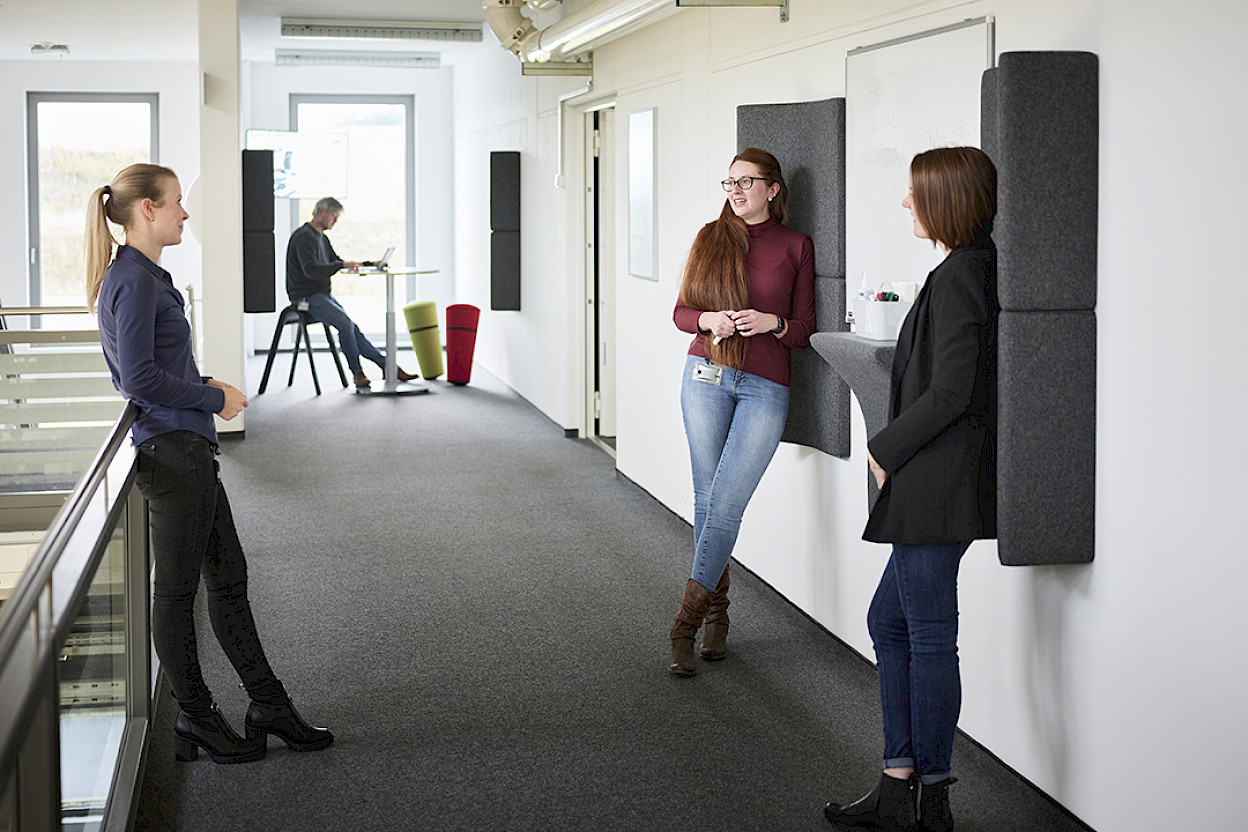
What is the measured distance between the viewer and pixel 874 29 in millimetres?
3746

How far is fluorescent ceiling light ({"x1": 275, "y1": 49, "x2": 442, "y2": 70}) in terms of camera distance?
1176cm

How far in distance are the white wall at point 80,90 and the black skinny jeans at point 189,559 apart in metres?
9.81

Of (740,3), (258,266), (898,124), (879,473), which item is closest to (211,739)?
(879,473)

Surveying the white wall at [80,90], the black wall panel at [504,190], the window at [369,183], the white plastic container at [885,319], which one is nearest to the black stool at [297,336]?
the black wall panel at [504,190]

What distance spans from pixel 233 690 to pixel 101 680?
128 cm

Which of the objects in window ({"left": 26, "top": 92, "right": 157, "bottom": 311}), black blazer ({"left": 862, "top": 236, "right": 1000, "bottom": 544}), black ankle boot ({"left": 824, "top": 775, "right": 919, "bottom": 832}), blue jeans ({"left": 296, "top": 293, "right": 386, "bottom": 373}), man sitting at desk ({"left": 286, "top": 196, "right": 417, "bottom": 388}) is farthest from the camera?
window ({"left": 26, "top": 92, "right": 157, "bottom": 311})

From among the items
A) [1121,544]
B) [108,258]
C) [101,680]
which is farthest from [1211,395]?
[108,258]

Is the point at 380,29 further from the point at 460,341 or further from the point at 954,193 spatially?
the point at 954,193

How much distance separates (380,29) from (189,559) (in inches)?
299

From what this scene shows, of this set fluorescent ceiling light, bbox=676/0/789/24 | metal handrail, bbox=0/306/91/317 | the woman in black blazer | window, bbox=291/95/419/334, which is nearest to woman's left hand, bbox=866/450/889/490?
the woman in black blazer

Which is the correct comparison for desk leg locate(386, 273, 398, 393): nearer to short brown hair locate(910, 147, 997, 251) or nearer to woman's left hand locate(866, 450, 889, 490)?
woman's left hand locate(866, 450, 889, 490)

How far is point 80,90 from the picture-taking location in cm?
1266

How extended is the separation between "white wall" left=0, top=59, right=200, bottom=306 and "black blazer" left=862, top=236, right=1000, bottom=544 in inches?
431

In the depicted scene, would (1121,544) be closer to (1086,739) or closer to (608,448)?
(1086,739)
